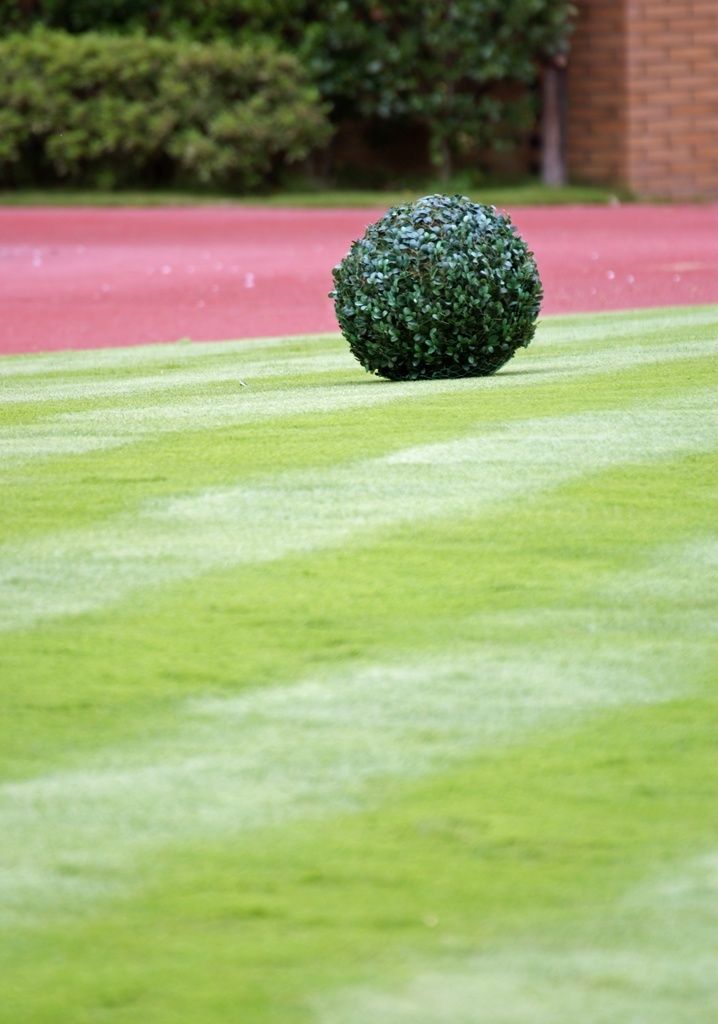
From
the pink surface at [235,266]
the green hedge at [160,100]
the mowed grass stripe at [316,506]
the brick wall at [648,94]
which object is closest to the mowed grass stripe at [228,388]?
the mowed grass stripe at [316,506]

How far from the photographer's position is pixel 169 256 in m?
17.2

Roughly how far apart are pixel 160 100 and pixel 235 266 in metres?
8.50

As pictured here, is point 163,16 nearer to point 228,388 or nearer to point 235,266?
point 235,266

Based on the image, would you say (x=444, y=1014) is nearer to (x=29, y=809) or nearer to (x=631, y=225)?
(x=29, y=809)

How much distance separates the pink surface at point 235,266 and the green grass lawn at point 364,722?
19.4 feet

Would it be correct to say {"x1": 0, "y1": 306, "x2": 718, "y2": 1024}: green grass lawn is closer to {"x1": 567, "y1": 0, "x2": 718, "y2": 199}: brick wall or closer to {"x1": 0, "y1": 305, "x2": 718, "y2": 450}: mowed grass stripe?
{"x1": 0, "y1": 305, "x2": 718, "y2": 450}: mowed grass stripe

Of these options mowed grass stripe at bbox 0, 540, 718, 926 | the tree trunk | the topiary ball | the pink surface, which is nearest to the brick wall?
the tree trunk

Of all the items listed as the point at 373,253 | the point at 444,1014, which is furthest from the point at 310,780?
the point at 373,253

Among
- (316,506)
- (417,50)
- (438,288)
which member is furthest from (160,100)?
(316,506)

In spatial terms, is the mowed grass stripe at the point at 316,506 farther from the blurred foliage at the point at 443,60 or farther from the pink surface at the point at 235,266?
the blurred foliage at the point at 443,60

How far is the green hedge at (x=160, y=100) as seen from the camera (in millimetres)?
23453

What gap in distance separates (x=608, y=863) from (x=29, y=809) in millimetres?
1045

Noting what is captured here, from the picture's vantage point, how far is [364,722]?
338 centimetres

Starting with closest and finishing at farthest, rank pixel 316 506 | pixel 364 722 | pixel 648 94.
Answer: pixel 364 722, pixel 316 506, pixel 648 94
